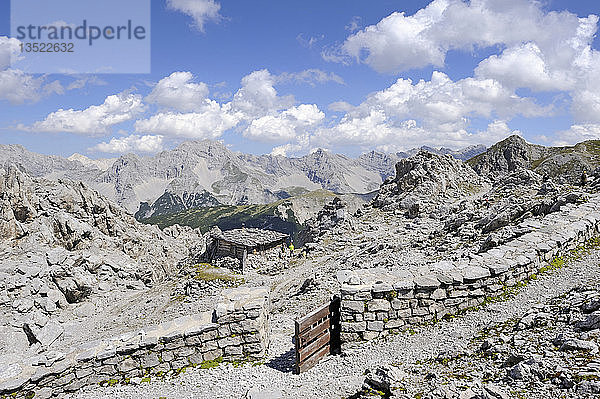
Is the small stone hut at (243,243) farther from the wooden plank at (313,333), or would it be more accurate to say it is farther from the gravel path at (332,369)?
the wooden plank at (313,333)

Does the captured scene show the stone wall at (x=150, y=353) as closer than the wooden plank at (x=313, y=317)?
→ Yes

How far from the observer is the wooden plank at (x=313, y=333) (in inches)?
469

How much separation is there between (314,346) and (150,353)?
571cm

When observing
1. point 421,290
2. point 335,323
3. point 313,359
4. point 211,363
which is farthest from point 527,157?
point 211,363

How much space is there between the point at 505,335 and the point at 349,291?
4767mm

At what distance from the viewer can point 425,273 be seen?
1377cm

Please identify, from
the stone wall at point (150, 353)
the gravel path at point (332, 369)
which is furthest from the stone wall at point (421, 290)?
the stone wall at point (150, 353)

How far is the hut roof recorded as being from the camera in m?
44.4

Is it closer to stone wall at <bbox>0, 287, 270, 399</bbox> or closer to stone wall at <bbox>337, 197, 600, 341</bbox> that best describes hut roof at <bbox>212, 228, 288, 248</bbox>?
stone wall at <bbox>0, 287, 270, 399</bbox>

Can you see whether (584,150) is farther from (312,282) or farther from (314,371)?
(314,371)

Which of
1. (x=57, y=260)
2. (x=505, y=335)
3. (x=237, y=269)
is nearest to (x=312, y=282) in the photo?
(x=505, y=335)

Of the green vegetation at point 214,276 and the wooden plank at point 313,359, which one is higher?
the wooden plank at point 313,359

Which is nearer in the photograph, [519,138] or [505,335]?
[505,335]

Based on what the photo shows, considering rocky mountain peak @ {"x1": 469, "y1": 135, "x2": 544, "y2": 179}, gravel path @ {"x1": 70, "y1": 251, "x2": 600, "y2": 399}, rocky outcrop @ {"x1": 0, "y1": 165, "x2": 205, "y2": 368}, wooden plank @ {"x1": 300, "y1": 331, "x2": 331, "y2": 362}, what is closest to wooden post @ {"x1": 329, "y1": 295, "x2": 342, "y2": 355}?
wooden plank @ {"x1": 300, "y1": 331, "x2": 331, "y2": 362}
